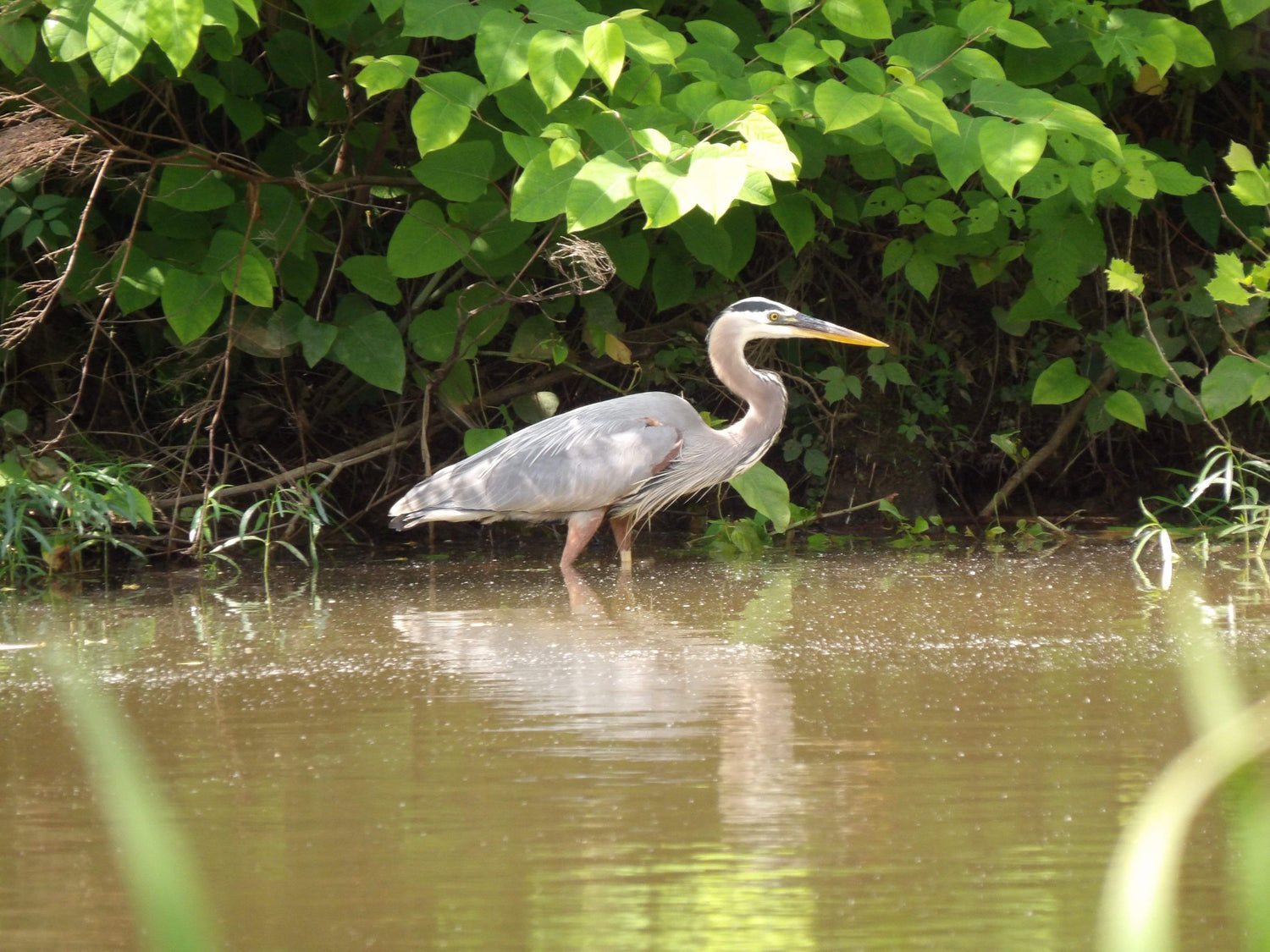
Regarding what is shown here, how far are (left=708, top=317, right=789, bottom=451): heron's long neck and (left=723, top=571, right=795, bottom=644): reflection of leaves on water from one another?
108 centimetres

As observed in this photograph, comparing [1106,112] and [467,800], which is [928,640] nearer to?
[467,800]

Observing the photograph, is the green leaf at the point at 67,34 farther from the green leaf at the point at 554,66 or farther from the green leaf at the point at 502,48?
the green leaf at the point at 554,66

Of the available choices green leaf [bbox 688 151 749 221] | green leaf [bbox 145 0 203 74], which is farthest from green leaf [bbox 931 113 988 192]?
green leaf [bbox 145 0 203 74]

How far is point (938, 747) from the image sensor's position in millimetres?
2686

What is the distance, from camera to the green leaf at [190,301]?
18.1 feet

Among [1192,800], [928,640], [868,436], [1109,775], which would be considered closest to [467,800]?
[1109,775]

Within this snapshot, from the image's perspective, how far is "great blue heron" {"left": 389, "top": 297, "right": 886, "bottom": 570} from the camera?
219 inches

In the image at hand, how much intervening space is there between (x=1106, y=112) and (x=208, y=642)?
442cm

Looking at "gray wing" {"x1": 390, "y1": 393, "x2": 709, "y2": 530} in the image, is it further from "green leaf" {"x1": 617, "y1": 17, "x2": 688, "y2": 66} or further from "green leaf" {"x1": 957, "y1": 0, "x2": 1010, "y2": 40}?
"green leaf" {"x1": 957, "y1": 0, "x2": 1010, "y2": 40}

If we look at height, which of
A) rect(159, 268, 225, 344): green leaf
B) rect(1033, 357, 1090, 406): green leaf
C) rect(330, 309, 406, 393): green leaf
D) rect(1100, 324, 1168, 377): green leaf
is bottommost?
rect(1033, 357, 1090, 406): green leaf

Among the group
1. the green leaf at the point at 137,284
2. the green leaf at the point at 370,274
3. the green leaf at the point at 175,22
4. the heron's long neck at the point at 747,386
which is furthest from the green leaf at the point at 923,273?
the green leaf at the point at 175,22

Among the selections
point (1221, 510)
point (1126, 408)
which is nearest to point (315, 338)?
point (1126, 408)

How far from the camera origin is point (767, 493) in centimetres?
582

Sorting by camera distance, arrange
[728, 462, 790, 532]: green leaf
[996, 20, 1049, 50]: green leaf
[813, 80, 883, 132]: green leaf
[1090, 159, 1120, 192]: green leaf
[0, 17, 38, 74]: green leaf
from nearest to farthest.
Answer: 1. [813, 80, 883, 132]: green leaf
2. [0, 17, 38, 74]: green leaf
3. [996, 20, 1049, 50]: green leaf
4. [1090, 159, 1120, 192]: green leaf
5. [728, 462, 790, 532]: green leaf
